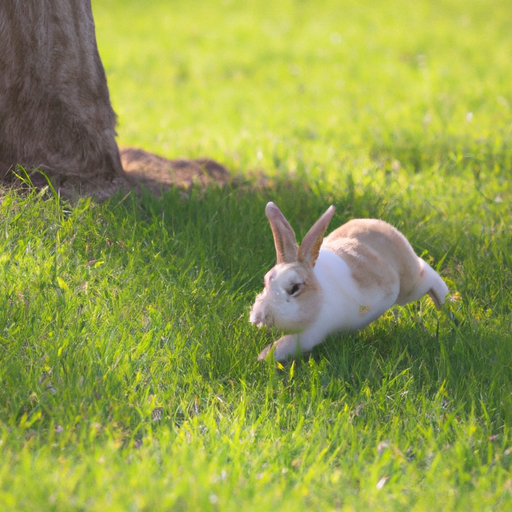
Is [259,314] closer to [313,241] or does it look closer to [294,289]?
[294,289]

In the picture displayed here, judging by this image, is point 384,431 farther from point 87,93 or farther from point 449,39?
point 449,39

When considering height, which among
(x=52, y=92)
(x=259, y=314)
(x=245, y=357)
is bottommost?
(x=245, y=357)

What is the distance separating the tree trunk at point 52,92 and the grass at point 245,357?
1.17 ft

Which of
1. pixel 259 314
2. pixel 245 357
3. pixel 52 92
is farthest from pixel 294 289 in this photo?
pixel 52 92

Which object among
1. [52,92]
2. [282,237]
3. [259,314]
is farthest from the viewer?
[52,92]

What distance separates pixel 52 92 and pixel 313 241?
6.45ft

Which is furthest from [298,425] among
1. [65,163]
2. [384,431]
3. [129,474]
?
[65,163]

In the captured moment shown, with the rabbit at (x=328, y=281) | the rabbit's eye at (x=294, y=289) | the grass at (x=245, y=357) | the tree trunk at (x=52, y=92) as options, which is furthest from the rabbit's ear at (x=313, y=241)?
the tree trunk at (x=52, y=92)

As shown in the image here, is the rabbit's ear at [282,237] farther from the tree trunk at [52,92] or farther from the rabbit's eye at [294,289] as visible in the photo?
the tree trunk at [52,92]

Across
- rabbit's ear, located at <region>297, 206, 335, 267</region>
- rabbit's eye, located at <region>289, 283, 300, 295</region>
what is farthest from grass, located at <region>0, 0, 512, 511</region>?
rabbit's ear, located at <region>297, 206, 335, 267</region>

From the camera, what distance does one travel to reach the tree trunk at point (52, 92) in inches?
146

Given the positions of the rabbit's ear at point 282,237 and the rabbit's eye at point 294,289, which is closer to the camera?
the rabbit's eye at point 294,289

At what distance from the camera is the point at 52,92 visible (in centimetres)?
385

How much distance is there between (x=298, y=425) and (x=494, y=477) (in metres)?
0.71
